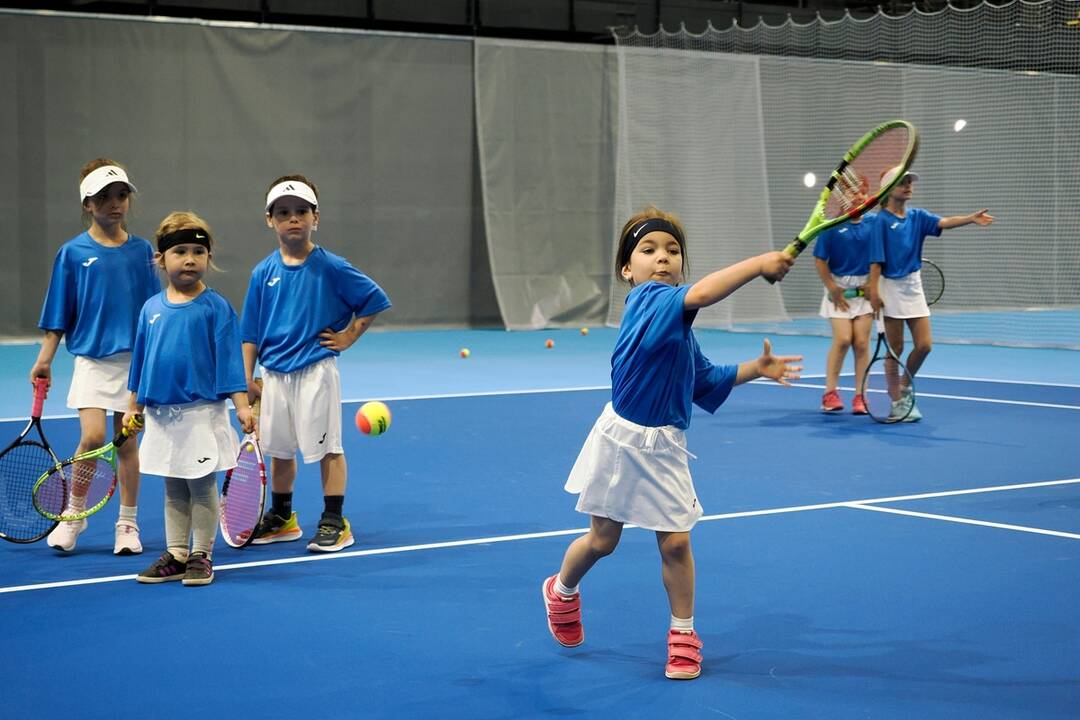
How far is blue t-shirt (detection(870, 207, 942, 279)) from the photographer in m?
9.08

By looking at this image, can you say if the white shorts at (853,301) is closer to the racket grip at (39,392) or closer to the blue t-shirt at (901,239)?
the blue t-shirt at (901,239)

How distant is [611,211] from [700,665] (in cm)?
1440

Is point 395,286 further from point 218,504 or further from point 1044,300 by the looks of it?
point 218,504

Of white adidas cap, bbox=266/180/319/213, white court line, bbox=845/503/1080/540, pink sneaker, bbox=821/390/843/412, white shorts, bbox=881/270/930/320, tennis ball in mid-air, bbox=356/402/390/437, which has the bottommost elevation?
white court line, bbox=845/503/1080/540

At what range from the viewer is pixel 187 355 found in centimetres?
499

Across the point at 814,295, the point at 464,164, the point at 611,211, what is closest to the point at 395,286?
the point at 464,164

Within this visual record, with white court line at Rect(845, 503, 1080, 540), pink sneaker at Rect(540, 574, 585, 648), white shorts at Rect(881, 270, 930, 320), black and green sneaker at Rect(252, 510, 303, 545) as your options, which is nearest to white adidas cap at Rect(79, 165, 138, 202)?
black and green sneaker at Rect(252, 510, 303, 545)

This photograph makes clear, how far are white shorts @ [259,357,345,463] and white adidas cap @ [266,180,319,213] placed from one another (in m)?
0.65

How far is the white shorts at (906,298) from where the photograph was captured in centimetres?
909

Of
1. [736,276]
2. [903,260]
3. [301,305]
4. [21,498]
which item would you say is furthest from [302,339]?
[903,260]

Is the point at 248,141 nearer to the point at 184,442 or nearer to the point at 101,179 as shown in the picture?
the point at 101,179

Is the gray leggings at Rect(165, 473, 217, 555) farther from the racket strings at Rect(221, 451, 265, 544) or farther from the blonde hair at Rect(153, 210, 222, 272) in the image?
the blonde hair at Rect(153, 210, 222, 272)

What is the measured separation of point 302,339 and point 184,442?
76cm

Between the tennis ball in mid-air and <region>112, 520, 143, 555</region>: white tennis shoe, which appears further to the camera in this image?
the tennis ball in mid-air
